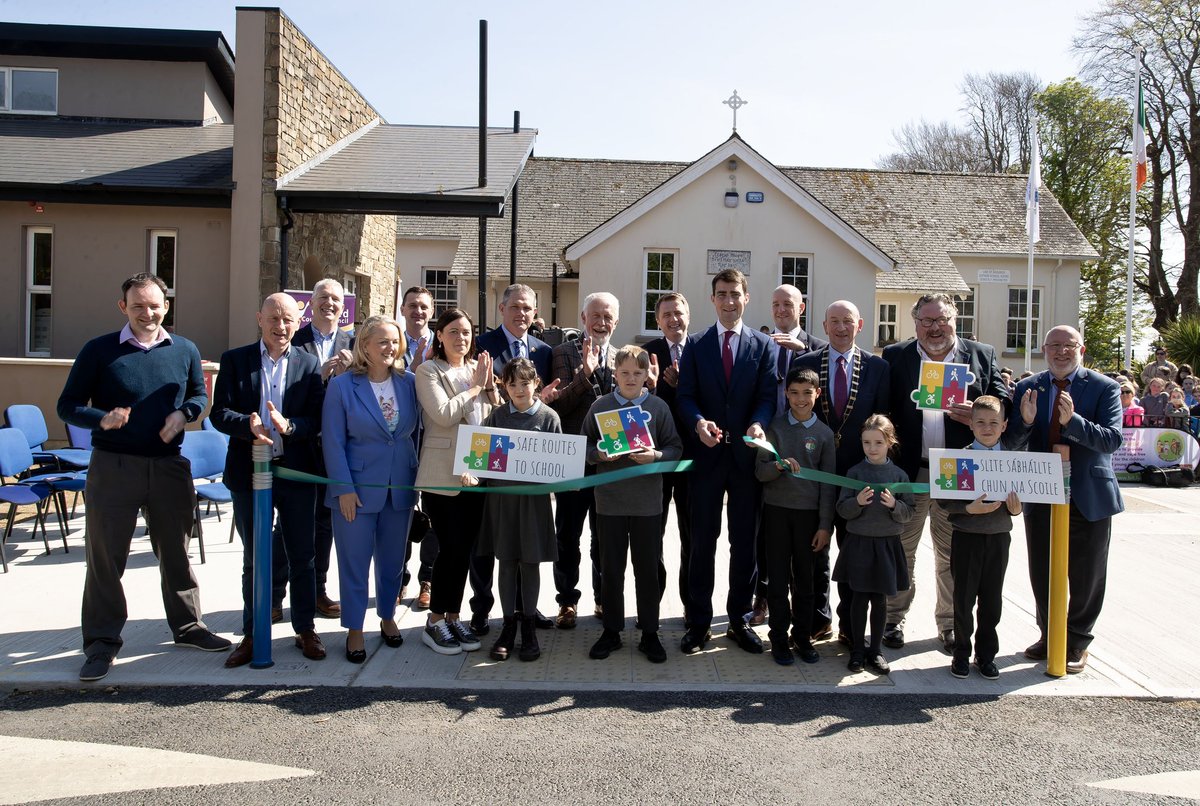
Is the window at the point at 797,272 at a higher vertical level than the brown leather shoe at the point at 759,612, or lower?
higher

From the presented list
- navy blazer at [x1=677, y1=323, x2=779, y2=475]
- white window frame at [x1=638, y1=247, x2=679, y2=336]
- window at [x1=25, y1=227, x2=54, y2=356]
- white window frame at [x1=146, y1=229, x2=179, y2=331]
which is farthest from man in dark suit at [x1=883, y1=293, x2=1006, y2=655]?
white window frame at [x1=638, y1=247, x2=679, y2=336]

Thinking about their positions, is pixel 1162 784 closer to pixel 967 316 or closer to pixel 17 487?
pixel 17 487

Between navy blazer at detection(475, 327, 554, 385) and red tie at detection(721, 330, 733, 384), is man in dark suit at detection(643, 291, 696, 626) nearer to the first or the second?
red tie at detection(721, 330, 733, 384)

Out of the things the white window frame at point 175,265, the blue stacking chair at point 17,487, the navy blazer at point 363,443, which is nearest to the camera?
the navy blazer at point 363,443

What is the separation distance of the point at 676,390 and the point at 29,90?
1745cm

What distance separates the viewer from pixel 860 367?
5.63 metres

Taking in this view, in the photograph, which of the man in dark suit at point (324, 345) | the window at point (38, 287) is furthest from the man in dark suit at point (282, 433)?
the window at point (38, 287)

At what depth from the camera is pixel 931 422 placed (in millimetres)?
5621

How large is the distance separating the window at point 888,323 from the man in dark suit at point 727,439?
71.6ft

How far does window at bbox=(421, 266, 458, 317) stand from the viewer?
27891mm

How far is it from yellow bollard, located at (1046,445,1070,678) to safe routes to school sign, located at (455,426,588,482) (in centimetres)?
275

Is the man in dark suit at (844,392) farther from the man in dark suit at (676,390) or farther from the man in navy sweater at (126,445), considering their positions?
the man in navy sweater at (126,445)

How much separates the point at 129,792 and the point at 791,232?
2116 cm

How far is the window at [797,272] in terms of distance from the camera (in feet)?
75.1
